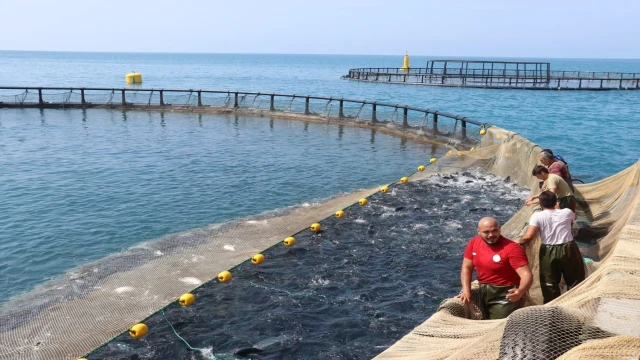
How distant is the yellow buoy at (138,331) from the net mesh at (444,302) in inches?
11.8

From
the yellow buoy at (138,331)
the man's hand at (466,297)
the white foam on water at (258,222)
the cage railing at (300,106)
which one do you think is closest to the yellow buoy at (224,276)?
the yellow buoy at (138,331)

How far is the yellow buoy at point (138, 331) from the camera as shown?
7.06m

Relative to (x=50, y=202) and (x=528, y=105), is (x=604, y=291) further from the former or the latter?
(x=528, y=105)

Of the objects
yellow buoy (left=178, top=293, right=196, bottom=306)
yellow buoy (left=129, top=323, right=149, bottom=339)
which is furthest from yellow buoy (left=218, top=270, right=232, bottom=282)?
yellow buoy (left=129, top=323, right=149, bottom=339)

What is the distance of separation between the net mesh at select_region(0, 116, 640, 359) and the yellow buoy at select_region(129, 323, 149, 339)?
0.30m

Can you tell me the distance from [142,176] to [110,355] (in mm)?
12676

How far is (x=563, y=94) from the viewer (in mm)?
63031

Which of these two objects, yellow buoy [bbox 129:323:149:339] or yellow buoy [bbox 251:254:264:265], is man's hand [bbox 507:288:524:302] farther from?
yellow buoy [bbox 251:254:264:265]

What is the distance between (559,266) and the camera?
670 cm

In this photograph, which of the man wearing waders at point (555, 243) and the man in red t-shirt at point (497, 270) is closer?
the man in red t-shirt at point (497, 270)

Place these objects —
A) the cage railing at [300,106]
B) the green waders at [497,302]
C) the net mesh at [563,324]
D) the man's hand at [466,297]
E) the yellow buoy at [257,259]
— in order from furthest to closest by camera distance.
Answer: the cage railing at [300,106], the yellow buoy at [257,259], the man's hand at [466,297], the green waders at [497,302], the net mesh at [563,324]

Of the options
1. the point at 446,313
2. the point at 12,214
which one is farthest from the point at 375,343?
the point at 12,214

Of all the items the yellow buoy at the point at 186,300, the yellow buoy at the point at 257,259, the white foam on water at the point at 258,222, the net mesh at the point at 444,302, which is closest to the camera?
the net mesh at the point at 444,302

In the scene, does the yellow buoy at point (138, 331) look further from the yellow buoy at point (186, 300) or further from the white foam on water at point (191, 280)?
the white foam on water at point (191, 280)
